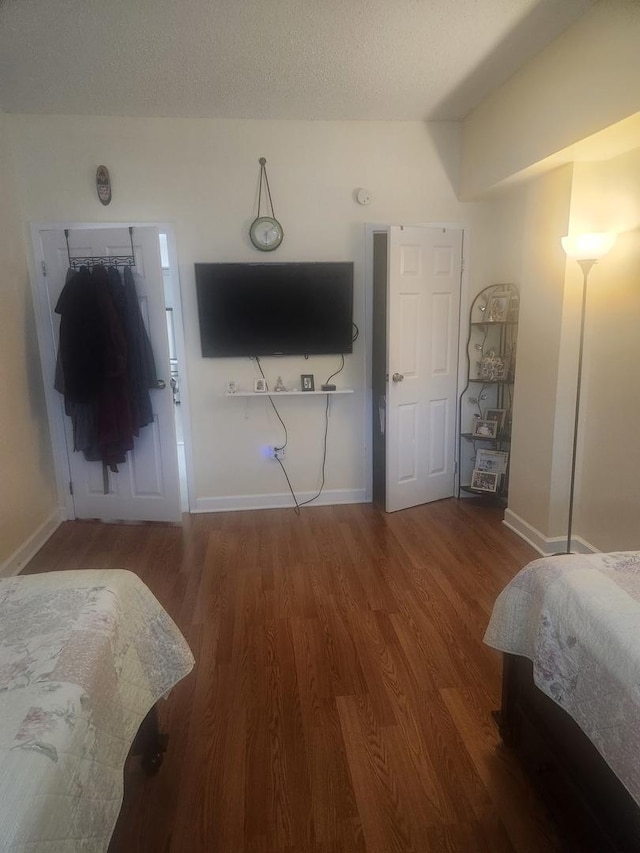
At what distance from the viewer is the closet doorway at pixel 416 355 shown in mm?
3367

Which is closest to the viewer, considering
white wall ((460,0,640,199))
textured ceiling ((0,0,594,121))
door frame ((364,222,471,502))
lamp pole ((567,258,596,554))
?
white wall ((460,0,640,199))

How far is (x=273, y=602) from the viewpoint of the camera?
8.34 feet

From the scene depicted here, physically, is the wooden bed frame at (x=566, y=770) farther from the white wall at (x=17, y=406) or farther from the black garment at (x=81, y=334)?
the black garment at (x=81, y=334)

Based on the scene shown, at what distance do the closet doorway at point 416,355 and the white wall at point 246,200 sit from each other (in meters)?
0.22

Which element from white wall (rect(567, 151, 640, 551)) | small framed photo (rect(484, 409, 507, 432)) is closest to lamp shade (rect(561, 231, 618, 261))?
white wall (rect(567, 151, 640, 551))

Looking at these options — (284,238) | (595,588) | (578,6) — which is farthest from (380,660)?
(578,6)

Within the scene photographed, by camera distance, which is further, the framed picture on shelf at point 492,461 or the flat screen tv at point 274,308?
the framed picture on shelf at point 492,461

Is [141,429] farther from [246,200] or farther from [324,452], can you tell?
[246,200]

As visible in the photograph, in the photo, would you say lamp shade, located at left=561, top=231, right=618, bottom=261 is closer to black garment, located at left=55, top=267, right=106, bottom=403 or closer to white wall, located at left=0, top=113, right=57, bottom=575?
black garment, located at left=55, top=267, right=106, bottom=403

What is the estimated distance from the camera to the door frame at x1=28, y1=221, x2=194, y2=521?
3.22 meters

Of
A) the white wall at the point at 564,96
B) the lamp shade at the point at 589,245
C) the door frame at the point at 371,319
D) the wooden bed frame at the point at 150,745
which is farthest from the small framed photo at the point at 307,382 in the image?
the wooden bed frame at the point at 150,745

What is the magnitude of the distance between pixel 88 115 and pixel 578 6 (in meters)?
2.74

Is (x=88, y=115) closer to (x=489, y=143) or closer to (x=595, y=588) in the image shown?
(x=489, y=143)

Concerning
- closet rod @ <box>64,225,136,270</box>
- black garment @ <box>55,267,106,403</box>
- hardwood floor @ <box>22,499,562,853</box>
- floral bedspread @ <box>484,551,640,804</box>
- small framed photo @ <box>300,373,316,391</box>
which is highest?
closet rod @ <box>64,225,136,270</box>
